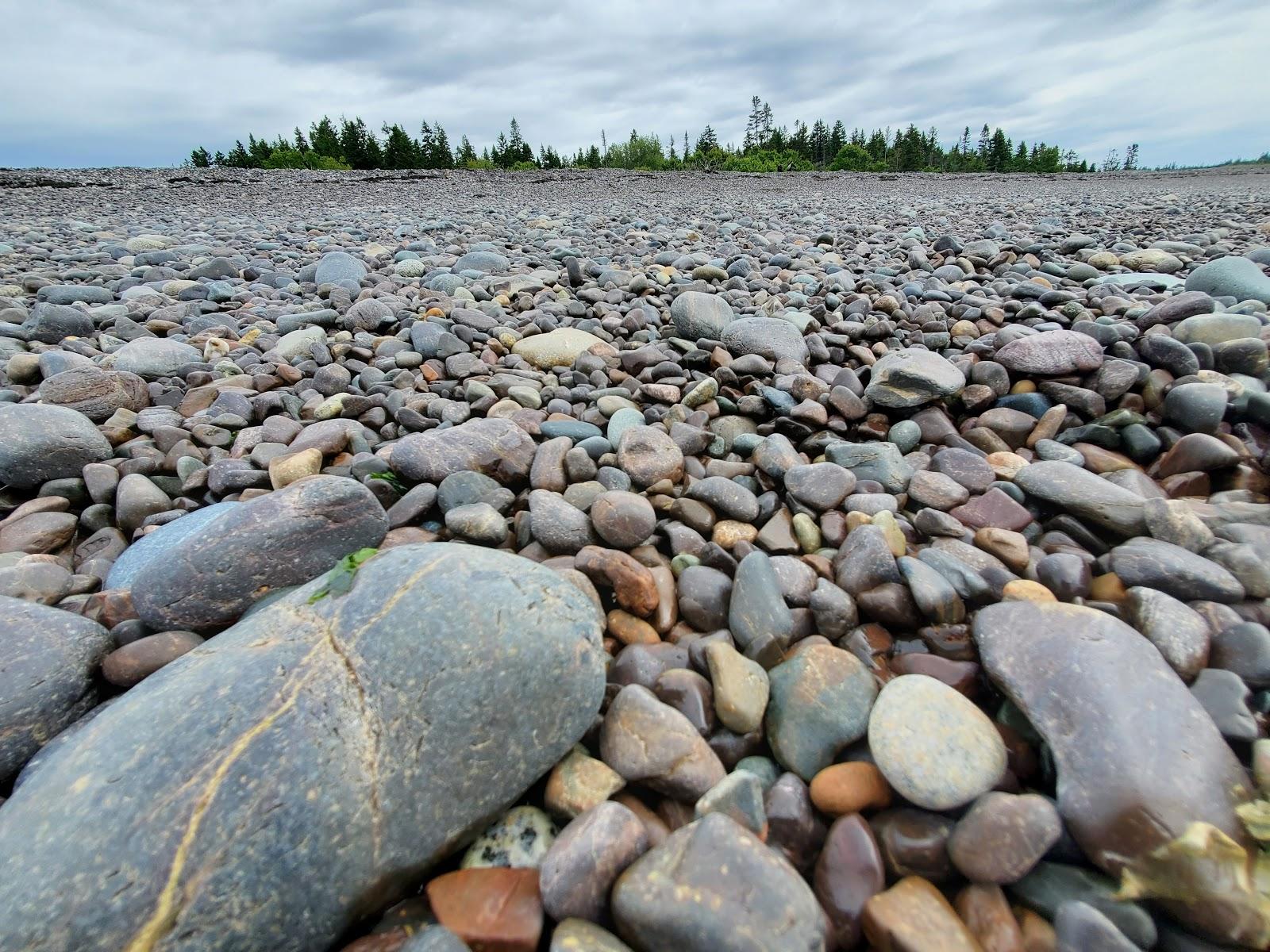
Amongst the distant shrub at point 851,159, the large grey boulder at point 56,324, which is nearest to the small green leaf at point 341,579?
the large grey boulder at point 56,324

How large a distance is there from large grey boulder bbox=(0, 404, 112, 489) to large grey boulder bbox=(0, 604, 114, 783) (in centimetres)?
107

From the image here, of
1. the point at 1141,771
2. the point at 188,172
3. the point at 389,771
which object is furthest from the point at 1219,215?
the point at 188,172

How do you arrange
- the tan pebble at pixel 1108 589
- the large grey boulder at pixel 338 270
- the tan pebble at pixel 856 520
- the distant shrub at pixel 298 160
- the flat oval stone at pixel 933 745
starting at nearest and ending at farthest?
the flat oval stone at pixel 933 745 < the tan pebble at pixel 1108 589 < the tan pebble at pixel 856 520 < the large grey boulder at pixel 338 270 < the distant shrub at pixel 298 160

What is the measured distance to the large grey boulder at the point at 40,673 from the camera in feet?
4.97

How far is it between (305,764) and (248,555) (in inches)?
33.5

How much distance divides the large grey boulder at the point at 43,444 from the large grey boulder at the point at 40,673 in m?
1.07

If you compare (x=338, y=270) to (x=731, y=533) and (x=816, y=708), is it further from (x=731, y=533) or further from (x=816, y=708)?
(x=816, y=708)

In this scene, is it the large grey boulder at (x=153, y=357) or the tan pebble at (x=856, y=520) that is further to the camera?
the large grey boulder at (x=153, y=357)

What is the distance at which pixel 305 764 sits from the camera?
1.30 meters

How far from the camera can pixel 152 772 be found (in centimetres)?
126

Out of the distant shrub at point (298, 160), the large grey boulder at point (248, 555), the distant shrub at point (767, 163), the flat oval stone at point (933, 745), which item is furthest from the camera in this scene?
the distant shrub at point (767, 163)

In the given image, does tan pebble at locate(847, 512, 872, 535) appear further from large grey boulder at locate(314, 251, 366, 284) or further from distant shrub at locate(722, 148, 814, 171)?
distant shrub at locate(722, 148, 814, 171)

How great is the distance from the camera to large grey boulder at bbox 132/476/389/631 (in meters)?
1.83

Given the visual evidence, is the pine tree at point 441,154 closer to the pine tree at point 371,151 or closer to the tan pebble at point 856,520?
the pine tree at point 371,151
